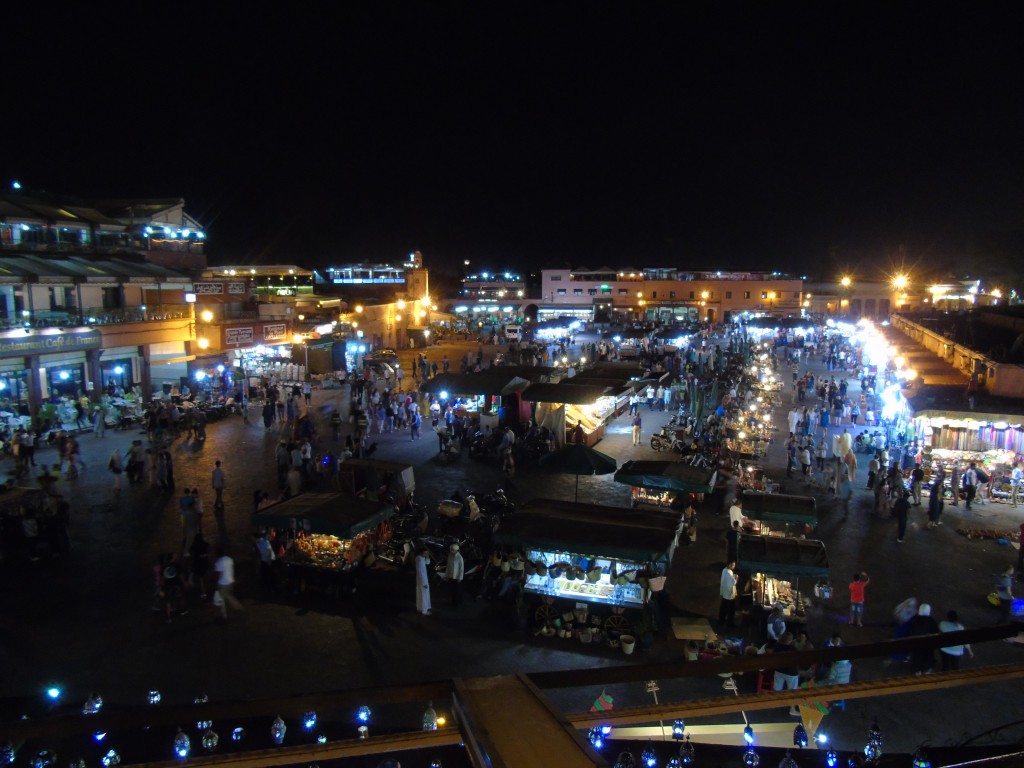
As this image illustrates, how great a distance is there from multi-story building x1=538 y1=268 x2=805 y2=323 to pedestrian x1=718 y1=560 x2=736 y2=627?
6368 centimetres

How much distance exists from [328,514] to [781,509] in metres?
7.37

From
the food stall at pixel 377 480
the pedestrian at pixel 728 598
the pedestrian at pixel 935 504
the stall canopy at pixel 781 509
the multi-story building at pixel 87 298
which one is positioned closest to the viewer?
the pedestrian at pixel 728 598

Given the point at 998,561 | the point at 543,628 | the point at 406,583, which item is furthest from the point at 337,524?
the point at 998,561

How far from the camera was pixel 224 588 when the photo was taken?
9.59m

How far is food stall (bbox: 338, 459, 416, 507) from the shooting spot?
13516mm

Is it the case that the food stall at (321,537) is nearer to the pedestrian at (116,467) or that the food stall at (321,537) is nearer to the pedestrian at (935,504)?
the pedestrian at (116,467)

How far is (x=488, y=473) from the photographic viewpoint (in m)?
17.0

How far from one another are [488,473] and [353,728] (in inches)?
405

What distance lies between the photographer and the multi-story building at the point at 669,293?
73963mm

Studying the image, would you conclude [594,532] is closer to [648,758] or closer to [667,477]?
[667,477]

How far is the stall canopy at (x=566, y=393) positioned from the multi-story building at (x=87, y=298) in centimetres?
1550

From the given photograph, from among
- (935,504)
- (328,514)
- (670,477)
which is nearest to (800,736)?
(670,477)

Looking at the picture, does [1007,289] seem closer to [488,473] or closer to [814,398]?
[814,398]

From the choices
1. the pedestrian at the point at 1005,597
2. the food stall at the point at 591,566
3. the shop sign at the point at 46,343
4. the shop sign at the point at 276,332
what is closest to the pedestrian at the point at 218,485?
the food stall at the point at 591,566
